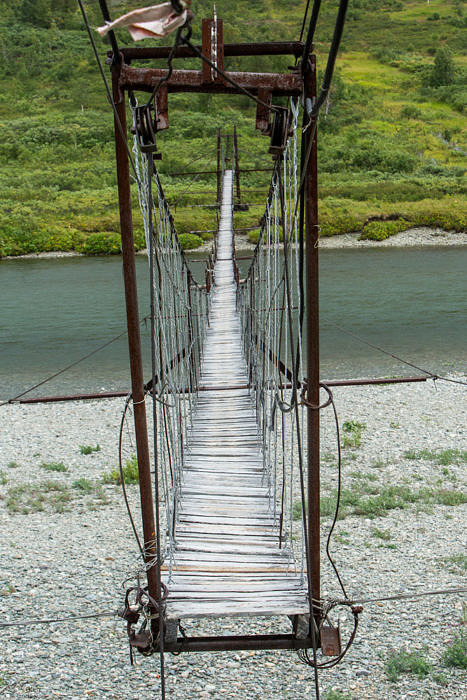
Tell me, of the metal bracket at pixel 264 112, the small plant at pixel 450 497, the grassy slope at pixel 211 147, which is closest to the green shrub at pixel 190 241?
the grassy slope at pixel 211 147

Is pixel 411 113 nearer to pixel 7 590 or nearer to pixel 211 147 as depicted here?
pixel 211 147

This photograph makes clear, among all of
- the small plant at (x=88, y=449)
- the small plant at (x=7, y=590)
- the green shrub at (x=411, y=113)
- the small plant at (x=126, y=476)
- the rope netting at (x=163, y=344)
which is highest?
the rope netting at (x=163, y=344)

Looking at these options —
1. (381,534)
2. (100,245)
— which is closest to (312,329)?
(381,534)

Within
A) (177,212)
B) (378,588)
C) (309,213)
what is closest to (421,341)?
(378,588)

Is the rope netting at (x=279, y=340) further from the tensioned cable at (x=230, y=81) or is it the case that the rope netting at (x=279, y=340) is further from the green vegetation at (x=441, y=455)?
the green vegetation at (x=441, y=455)

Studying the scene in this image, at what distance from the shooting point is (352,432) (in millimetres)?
9172

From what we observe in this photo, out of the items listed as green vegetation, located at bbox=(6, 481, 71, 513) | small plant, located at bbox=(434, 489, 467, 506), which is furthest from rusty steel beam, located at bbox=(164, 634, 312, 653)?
green vegetation, located at bbox=(6, 481, 71, 513)

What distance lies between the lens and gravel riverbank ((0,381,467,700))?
4246 mm

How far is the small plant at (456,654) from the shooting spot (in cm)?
426

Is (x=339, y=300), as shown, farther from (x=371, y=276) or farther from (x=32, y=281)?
(x=32, y=281)

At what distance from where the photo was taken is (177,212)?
28.6 m

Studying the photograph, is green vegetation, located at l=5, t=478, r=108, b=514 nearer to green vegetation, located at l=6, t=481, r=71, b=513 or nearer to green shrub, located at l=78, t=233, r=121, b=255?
green vegetation, located at l=6, t=481, r=71, b=513

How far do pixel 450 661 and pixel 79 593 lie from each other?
9.30 ft

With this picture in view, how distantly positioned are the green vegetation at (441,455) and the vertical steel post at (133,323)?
5.87 metres
